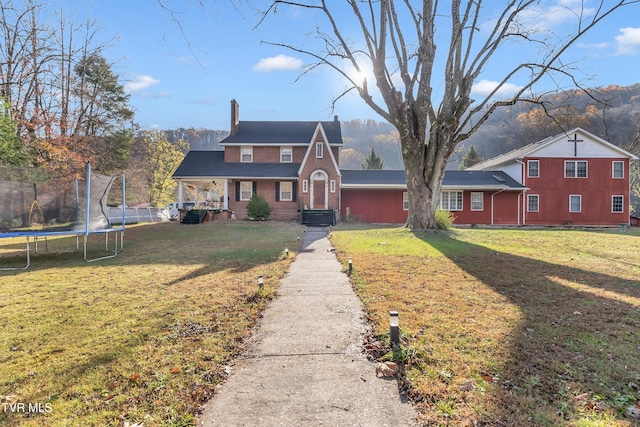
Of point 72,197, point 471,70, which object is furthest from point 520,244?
point 72,197

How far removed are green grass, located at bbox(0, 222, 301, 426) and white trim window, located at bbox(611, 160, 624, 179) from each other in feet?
101

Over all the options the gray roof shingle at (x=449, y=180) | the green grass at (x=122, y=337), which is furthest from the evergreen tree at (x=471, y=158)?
the green grass at (x=122, y=337)

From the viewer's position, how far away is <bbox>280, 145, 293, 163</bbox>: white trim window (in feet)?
87.5

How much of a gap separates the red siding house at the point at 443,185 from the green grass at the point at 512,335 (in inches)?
655

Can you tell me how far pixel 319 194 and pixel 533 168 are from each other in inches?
683

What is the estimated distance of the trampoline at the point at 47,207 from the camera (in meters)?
8.71

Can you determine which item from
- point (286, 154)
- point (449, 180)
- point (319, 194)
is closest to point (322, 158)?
point (319, 194)

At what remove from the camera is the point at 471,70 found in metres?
13.5

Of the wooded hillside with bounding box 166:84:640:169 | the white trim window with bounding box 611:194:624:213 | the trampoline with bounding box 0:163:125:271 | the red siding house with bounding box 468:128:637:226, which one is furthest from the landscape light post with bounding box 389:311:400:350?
the white trim window with bounding box 611:194:624:213

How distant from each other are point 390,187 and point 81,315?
2240cm

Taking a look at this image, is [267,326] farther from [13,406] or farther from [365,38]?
[365,38]

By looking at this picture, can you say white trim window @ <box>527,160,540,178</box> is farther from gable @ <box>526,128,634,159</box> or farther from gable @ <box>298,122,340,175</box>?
gable @ <box>298,122,340,175</box>

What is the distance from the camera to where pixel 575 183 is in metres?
26.0

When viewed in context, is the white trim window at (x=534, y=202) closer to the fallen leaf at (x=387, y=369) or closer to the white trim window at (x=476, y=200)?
the white trim window at (x=476, y=200)
